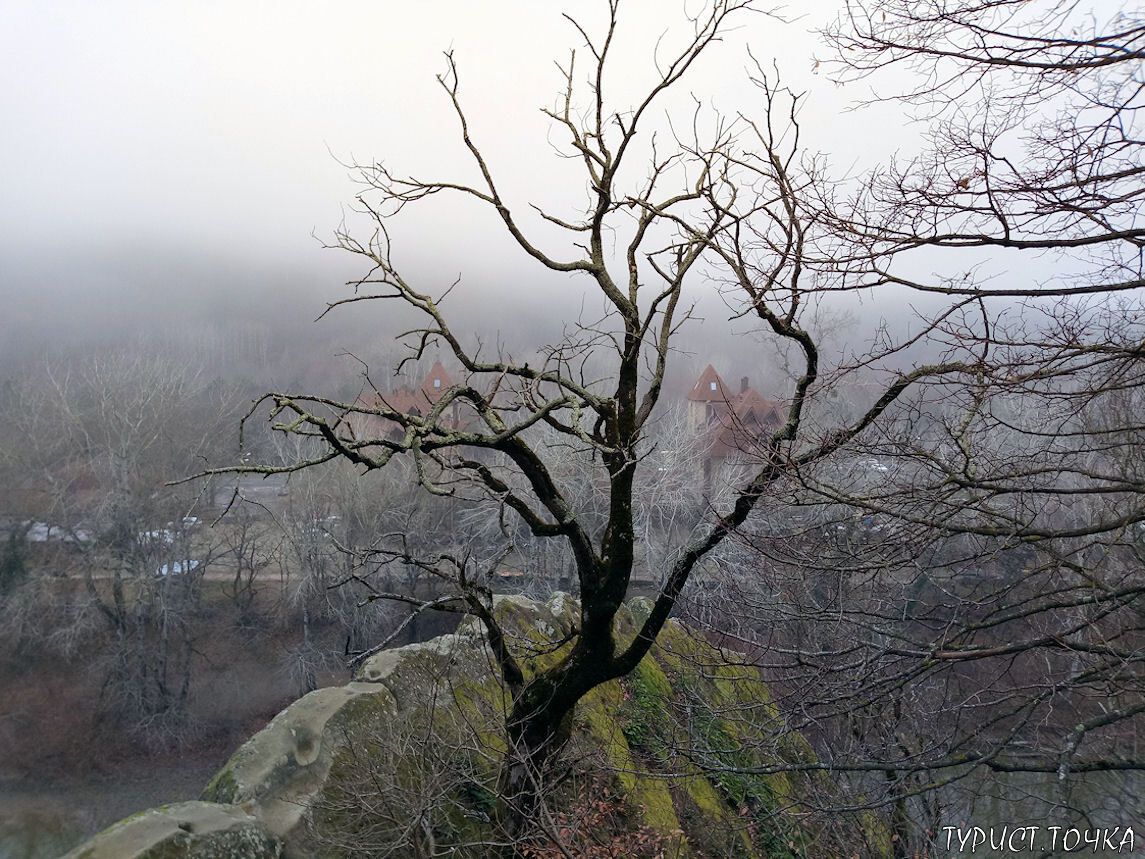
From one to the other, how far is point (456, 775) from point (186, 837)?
1867 millimetres

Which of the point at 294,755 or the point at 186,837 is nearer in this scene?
the point at 186,837

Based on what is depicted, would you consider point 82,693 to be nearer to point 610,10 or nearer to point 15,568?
point 15,568

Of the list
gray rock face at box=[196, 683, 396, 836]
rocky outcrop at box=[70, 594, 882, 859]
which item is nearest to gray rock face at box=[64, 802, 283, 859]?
rocky outcrop at box=[70, 594, 882, 859]

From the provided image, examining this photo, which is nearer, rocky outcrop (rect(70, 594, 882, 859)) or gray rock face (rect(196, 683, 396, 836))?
rocky outcrop (rect(70, 594, 882, 859))

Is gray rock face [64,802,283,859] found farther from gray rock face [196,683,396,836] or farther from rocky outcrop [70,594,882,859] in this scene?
gray rock face [196,683,396,836]

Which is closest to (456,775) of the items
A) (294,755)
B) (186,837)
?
(294,755)

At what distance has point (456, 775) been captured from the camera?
545 cm

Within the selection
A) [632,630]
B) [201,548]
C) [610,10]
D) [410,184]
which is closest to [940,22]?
[610,10]

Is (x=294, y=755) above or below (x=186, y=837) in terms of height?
below

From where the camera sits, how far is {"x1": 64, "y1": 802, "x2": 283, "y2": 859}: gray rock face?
4.06m

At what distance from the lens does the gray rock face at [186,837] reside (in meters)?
4.06

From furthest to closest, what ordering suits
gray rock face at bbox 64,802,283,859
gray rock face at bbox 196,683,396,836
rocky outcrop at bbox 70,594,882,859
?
1. gray rock face at bbox 196,683,396,836
2. rocky outcrop at bbox 70,594,882,859
3. gray rock face at bbox 64,802,283,859

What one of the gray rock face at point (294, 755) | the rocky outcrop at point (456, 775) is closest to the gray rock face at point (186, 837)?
the rocky outcrop at point (456, 775)

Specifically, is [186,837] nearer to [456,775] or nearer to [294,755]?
[294,755]
